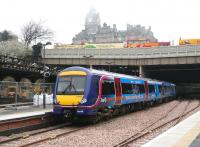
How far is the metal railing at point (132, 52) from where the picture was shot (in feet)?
212

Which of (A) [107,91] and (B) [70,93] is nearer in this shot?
(B) [70,93]

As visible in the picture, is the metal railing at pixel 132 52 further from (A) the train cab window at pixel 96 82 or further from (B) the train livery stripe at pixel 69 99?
(B) the train livery stripe at pixel 69 99

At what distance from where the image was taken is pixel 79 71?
22.4 meters

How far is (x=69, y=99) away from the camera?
2172 centimetres

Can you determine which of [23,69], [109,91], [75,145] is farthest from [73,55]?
[75,145]

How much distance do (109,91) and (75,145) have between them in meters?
10.0

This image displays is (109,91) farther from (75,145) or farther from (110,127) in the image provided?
(75,145)

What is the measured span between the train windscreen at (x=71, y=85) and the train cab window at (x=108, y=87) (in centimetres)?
200

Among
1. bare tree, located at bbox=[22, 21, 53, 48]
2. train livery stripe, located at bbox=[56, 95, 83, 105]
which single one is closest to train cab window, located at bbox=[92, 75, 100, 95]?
train livery stripe, located at bbox=[56, 95, 83, 105]

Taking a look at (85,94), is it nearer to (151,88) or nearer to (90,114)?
(90,114)

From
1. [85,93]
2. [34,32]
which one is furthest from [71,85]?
[34,32]

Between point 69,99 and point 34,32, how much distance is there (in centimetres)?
8827

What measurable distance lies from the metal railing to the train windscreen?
44141mm

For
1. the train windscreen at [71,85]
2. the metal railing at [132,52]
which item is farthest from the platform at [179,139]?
the metal railing at [132,52]
